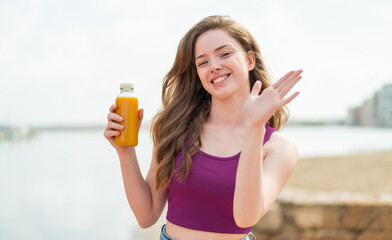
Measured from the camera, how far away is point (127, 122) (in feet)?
5.86

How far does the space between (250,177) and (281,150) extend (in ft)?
1.14

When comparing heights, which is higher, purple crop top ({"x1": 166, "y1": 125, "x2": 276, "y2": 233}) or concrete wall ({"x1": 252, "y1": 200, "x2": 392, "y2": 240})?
purple crop top ({"x1": 166, "y1": 125, "x2": 276, "y2": 233})

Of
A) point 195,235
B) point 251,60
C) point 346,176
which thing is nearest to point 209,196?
point 195,235

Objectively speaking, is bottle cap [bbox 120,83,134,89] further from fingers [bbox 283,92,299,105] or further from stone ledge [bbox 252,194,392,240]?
stone ledge [bbox 252,194,392,240]

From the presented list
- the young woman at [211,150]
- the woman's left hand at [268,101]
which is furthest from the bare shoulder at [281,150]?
the woman's left hand at [268,101]

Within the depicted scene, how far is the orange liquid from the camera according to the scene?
5.86 feet

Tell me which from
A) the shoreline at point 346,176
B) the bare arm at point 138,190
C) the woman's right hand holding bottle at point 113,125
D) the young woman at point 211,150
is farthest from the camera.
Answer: the shoreline at point 346,176

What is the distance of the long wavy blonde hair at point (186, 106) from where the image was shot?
6.05 feet

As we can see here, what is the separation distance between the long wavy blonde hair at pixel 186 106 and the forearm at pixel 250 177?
36 cm

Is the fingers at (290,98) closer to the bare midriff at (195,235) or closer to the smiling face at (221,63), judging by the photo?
the smiling face at (221,63)

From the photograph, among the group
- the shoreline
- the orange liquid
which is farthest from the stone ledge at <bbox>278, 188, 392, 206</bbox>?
the orange liquid

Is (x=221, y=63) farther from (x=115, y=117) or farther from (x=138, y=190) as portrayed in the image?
(x=138, y=190)

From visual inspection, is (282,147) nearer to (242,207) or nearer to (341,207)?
(242,207)

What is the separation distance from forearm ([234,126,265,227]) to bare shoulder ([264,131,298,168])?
0.91 ft
